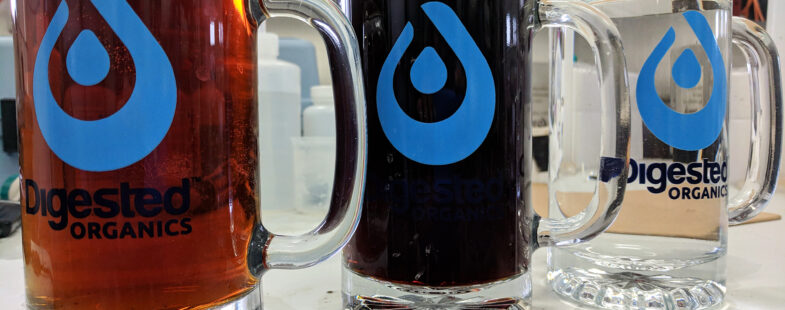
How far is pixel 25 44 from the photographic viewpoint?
26 centimetres

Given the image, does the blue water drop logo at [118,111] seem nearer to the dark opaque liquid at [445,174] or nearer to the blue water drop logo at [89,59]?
the blue water drop logo at [89,59]

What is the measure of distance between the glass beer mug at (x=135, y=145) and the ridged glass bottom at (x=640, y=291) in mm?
237

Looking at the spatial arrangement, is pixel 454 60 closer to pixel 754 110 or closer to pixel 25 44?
pixel 25 44

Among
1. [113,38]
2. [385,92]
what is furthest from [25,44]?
[385,92]

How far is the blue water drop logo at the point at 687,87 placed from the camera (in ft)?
1.25

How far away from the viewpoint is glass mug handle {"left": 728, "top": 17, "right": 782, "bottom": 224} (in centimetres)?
45

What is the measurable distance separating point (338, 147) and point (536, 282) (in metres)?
0.23

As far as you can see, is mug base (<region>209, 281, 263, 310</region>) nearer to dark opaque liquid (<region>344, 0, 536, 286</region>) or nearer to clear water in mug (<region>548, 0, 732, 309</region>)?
dark opaque liquid (<region>344, 0, 536, 286</region>)

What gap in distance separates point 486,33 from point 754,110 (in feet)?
1.03

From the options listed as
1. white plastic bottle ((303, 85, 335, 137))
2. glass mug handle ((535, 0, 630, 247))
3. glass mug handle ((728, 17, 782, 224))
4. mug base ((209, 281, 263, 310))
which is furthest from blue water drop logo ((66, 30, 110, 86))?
white plastic bottle ((303, 85, 335, 137))

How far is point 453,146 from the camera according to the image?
298 millimetres

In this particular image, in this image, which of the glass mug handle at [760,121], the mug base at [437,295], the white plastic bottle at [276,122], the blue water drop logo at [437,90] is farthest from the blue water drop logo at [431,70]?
the white plastic bottle at [276,122]

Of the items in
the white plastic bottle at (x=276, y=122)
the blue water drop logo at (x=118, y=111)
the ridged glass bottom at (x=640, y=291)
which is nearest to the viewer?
the blue water drop logo at (x=118, y=111)

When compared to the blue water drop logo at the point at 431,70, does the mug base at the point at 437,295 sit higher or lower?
lower
